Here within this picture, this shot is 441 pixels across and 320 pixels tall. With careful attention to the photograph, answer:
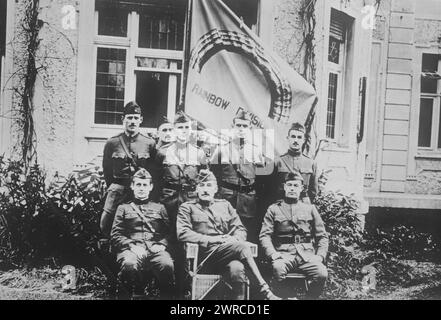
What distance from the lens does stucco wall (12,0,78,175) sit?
16.3 feet

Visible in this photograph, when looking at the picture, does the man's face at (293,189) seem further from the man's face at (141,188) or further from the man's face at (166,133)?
the man's face at (141,188)

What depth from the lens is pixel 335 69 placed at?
224 inches

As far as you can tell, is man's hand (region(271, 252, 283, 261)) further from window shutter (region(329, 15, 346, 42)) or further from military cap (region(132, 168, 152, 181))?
window shutter (region(329, 15, 346, 42))

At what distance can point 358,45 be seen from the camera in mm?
5664

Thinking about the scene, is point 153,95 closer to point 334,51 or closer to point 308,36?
point 308,36

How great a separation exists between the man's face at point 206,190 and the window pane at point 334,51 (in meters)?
1.95

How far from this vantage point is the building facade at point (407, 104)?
559cm

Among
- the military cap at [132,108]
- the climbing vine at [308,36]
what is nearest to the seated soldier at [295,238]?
the climbing vine at [308,36]

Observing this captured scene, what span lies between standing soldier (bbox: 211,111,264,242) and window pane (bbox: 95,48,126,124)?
3.49 feet

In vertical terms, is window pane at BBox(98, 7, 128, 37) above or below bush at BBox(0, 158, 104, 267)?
above

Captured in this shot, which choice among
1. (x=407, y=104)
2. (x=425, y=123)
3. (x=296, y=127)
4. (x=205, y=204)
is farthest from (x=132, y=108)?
(x=425, y=123)

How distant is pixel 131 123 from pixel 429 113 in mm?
3076

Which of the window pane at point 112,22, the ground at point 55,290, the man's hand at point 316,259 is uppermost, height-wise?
the window pane at point 112,22

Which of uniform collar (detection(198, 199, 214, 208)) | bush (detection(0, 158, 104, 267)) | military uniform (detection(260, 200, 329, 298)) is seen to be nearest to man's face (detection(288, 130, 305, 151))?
military uniform (detection(260, 200, 329, 298))
